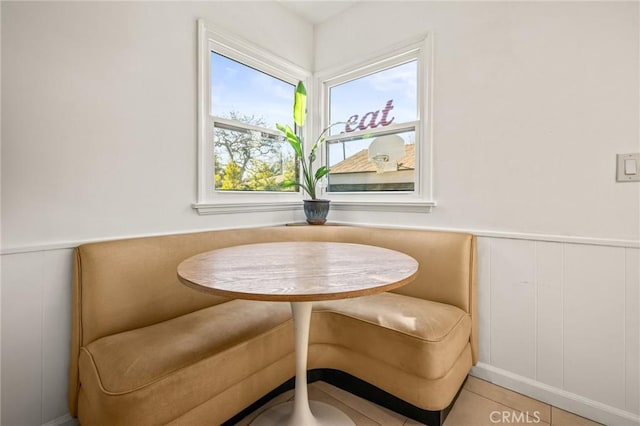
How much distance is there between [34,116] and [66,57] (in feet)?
1.07

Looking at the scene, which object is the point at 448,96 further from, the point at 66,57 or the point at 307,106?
the point at 66,57

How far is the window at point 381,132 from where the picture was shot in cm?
215

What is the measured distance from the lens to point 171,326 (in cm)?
139

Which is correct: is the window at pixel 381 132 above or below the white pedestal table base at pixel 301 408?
above

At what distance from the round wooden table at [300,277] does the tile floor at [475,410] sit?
11cm

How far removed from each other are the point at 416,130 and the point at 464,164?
0.46 metres

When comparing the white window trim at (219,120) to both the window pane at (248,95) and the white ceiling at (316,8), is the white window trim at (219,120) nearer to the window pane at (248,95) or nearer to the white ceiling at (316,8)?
the window pane at (248,95)

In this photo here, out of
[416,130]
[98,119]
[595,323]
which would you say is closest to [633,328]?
[595,323]

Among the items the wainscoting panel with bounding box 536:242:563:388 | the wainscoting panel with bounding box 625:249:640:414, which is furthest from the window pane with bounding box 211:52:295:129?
the wainscoting panel with bounding box 625:249:640:414

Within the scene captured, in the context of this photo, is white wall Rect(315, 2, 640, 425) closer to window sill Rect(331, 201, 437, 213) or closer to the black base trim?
window sill Rect(331, 201, 437, 213)

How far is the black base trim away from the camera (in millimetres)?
1423

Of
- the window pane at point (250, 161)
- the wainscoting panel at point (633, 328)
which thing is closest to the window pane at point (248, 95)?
the window pane at point (250, 161)

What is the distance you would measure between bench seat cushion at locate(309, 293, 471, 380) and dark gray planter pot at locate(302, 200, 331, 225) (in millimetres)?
881

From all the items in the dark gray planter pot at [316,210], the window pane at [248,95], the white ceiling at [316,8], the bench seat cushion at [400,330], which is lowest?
the bench seat cushion at [400,330]
